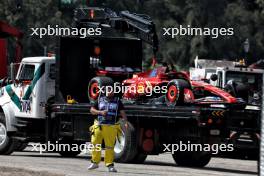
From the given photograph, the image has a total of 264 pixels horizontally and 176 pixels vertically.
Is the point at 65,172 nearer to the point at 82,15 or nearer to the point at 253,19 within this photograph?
the point at 82,15

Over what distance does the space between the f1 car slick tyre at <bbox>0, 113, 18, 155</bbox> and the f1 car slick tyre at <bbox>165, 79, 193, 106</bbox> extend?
480 cm

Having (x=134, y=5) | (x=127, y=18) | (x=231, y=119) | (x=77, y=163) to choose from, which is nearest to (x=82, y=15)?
(x=127, y=18)

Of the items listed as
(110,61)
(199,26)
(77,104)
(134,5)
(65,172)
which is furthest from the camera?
(134,5)

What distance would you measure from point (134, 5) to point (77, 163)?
50.6 meters

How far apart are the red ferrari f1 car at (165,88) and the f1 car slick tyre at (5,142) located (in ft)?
8.75

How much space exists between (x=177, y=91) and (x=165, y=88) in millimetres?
1023

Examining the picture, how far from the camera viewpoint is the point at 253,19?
64312 millimetres

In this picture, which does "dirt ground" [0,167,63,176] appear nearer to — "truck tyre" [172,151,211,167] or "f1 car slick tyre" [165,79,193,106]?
"f1 car slick tyre" [165,79,193,106]

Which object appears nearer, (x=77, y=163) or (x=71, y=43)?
(x=77, y=163)

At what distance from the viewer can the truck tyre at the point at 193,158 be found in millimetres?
21328

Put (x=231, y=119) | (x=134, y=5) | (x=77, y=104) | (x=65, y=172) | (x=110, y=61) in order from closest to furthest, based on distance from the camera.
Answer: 1. (x=65, y=172)
2. (x=231, y=119)
3. (x=77, y=104)
4. (x=110, y=61)
5. (x=134, y=5)

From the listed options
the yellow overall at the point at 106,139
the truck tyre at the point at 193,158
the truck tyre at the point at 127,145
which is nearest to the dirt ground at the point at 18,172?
the yellow overall at the point at 106,139

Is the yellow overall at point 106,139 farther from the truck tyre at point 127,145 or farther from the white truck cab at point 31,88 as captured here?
the white truck cab at point 31,88

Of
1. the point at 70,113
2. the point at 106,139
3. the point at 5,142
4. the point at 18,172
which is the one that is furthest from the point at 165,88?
the point at 18,172
